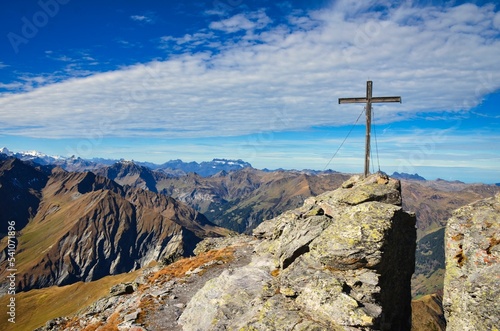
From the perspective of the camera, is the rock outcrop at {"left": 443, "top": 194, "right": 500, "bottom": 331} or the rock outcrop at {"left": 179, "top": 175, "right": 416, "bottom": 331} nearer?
the rock outcrop at {"left": 443, "top": 194, "right": 500, "bottom": 331}

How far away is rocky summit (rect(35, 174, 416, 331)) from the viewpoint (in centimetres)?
1758

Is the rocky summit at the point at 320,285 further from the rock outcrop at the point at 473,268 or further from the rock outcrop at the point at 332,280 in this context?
the rock outcrop at the point at 473,268

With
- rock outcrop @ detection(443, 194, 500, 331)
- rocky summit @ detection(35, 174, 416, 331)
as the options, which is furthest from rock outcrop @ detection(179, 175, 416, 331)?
rock outcrop @ detection(443, 194, 500, 331)

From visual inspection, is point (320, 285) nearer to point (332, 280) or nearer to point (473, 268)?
point (332, 280)

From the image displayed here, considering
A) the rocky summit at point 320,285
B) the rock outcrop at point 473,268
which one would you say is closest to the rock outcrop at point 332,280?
the rocky summit at point 320,285

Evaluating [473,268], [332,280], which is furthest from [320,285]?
[473,268]

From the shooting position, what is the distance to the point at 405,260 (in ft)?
77.9

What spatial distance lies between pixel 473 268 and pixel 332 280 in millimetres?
7568

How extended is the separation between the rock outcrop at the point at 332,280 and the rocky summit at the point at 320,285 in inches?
2.1

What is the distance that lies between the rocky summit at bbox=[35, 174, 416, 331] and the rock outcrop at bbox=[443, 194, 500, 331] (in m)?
3.59

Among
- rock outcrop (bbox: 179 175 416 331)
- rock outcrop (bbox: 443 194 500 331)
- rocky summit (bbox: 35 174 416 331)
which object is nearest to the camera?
rock outcrop (bbox: 443 194 500 331)

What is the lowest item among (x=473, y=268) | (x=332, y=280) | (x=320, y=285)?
(x=320, y=285)

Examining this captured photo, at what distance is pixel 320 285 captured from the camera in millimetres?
18422

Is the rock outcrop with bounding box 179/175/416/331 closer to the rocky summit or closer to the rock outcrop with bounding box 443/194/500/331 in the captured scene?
the rocky summit
